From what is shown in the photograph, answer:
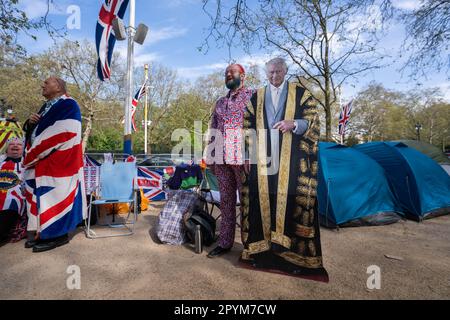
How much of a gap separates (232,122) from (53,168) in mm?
2445

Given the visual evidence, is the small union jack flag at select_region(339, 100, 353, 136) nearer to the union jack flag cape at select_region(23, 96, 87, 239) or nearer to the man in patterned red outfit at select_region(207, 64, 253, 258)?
the man in patterned red outfit at select_region(207, 64, 253, 258)

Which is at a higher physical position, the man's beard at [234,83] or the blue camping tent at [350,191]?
the man's beard at [234,83]

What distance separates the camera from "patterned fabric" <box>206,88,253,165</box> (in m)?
3.17

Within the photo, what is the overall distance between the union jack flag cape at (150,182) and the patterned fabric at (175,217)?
11.9 ft

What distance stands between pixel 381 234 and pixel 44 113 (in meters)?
5.46

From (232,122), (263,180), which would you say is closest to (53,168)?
(232,122)

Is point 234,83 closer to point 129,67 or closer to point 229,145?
point 229,145

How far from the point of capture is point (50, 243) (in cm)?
363

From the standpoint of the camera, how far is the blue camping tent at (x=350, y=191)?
4.86 m

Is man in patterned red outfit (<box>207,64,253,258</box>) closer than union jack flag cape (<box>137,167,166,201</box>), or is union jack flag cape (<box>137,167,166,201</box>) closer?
man in patterned red outfit (<box>207,64,253,258</box>)

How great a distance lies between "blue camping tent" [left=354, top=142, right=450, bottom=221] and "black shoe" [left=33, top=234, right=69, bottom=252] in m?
6.18

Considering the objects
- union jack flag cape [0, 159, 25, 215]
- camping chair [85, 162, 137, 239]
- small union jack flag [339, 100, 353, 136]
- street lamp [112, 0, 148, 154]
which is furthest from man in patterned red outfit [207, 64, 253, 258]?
small union jack flag [339, 100, 353, 136]

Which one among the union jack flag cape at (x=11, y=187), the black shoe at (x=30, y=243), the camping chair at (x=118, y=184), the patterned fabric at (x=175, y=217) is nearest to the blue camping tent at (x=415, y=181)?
the patterned fabric at (x=175, y=217)

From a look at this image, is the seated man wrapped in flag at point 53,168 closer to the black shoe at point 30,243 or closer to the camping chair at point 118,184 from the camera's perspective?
the black shoe at point 30,243
